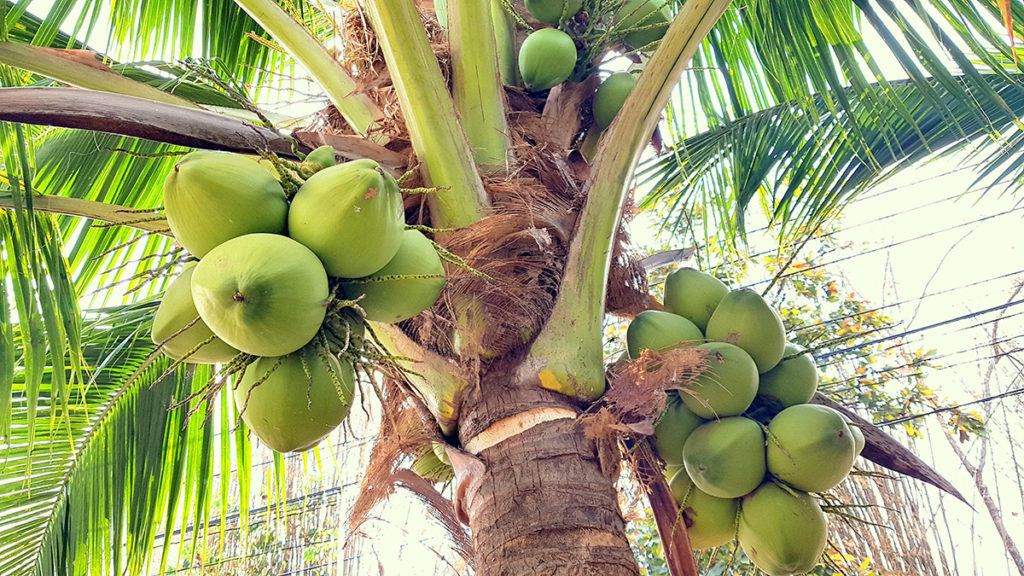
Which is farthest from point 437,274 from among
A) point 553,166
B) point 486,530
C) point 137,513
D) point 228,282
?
point 137,513

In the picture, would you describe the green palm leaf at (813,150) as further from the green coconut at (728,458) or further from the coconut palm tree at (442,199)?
the green coconut at (728,458)

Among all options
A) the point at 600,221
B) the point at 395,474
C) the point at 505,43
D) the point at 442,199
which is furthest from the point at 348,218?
the point at 505,43

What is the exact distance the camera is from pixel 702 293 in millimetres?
1871

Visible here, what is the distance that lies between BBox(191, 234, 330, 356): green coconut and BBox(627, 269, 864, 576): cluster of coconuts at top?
2.69 feet

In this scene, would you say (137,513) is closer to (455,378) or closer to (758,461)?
(455,378)

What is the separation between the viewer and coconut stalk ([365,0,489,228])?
1465mm

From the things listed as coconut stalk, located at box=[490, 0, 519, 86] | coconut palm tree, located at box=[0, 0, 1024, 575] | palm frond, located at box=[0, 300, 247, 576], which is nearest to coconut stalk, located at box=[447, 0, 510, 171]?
coconut palm tree, located at box=[0, 0, 1024, 575]

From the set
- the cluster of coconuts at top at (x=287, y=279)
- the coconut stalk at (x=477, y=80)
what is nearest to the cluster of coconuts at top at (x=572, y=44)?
the coconut stalk at (x=477, y=80)

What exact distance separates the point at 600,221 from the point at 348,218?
2.29ft

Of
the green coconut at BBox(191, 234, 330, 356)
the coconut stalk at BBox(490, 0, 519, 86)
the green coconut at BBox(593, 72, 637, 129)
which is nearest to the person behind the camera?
the green coconut at BBox(191, 234, 330, 356)

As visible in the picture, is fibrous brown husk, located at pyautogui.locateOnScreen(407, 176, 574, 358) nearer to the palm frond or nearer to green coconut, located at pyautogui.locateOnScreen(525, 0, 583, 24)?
green coconut, located at pyautogui.locateOnScreen(525, 0, 583, 24)

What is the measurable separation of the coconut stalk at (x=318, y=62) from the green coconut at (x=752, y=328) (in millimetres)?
882

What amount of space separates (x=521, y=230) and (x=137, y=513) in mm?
1435

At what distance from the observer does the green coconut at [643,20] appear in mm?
2154
